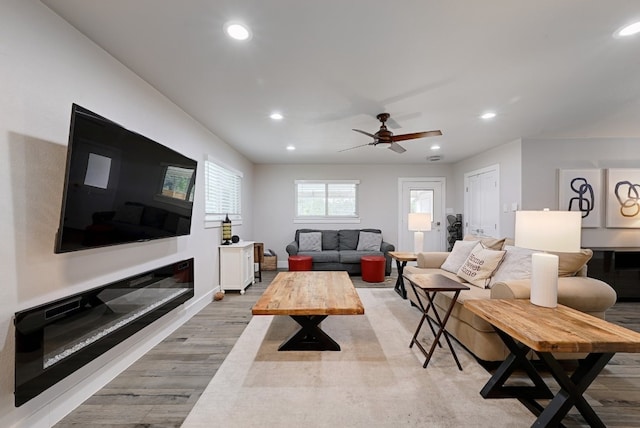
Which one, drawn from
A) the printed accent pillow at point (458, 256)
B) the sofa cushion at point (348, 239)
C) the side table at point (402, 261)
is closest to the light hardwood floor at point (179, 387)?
the printed accent pillow at point (458, 256)

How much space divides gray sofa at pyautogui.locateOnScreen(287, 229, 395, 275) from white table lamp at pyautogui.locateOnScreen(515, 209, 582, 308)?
3.55 metres

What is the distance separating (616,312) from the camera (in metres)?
3.50

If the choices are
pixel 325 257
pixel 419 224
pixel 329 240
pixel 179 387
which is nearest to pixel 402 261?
pixel 419 224

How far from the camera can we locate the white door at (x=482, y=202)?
491cm

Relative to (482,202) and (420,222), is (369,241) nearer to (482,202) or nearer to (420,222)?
(420,222)

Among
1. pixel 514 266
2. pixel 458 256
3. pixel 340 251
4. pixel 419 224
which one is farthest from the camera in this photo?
pixel 340 251

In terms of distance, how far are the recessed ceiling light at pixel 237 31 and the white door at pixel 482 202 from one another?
4.77m

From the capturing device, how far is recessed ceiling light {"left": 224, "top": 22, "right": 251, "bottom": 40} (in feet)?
5.67

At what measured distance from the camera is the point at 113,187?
1828mm

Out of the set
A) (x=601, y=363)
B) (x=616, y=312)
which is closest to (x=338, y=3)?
(x=601, y=363)

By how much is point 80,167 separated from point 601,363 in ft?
10.1

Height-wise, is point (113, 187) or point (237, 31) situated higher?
point (237, 31)

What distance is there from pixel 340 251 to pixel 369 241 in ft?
2.31

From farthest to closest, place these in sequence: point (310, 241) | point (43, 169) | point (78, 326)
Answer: point (310, 241)
point (78, 326)
point (43, 169)
